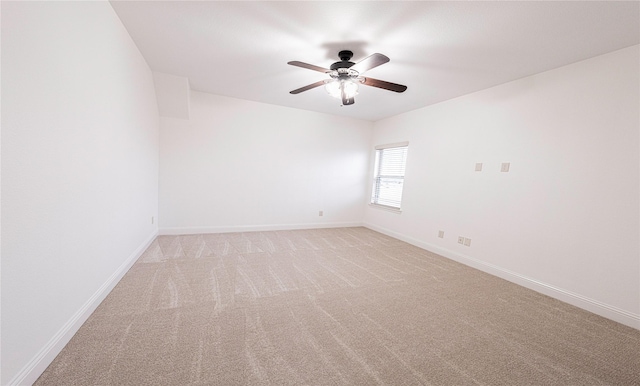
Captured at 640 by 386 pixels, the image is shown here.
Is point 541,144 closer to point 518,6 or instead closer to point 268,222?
point 518,6

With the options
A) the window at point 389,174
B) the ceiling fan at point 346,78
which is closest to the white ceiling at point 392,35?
the ceiling fan at point 346,78

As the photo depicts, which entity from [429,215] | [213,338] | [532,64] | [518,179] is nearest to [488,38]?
[532,64]

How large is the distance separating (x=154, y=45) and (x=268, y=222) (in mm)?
3244

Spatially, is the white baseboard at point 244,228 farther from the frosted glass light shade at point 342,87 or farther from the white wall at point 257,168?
the frosted glass light shade at point 342,87

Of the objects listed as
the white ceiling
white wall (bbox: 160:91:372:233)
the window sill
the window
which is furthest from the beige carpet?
the white ceiling

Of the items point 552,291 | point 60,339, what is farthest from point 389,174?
point 60,339

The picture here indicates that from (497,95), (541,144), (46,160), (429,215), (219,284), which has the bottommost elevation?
(219,284)

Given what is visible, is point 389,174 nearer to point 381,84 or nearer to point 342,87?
point 381,84

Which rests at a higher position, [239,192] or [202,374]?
[239,192]

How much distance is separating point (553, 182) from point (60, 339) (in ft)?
14.6

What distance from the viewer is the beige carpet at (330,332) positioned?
1389 millimetres

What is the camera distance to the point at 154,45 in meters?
2.55

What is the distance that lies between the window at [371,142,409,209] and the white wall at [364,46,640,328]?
88 centimetres

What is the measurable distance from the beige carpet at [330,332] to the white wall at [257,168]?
1.50m
